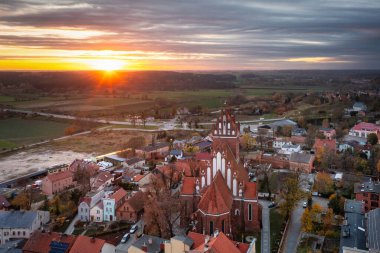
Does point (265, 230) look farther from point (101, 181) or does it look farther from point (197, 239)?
point (101, 181)

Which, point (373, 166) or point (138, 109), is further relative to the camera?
point (138, 109)

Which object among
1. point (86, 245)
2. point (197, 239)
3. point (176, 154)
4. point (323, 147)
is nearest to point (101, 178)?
point (176, 154)

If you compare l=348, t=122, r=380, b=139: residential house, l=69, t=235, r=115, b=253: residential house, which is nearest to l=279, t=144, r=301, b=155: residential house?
l=348, t=122, r=380, b=139: residential house

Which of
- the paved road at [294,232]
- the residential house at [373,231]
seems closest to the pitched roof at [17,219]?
the paved road at [294,232]

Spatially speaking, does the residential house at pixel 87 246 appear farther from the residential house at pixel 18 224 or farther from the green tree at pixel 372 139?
the green tree at pixel 372 139

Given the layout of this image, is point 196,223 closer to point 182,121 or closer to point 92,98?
point 182,121

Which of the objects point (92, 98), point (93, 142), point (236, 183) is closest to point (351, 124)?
point (93, 142)
